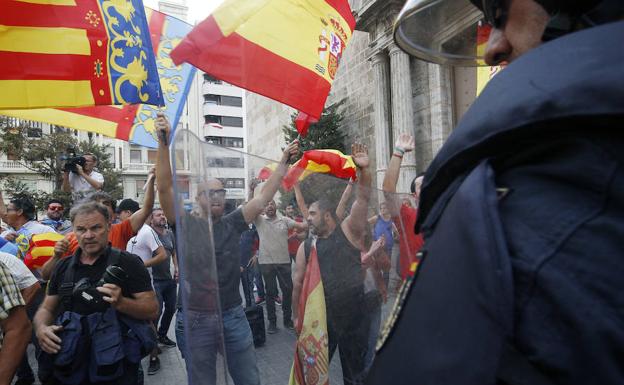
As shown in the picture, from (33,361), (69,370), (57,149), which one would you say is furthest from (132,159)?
(69,370)

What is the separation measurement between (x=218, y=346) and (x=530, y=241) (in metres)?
1.21

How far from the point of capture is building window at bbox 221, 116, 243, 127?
56.7m

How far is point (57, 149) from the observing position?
23.3 metres

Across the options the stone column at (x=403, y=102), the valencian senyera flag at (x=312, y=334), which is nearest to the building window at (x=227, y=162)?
the valencian senyera flag at (x=312, y=334)

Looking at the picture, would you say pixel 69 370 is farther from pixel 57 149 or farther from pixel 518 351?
pixel 57 149

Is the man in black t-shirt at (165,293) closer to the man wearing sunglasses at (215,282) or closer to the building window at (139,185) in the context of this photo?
the man wearing sunglasses at (215,282)

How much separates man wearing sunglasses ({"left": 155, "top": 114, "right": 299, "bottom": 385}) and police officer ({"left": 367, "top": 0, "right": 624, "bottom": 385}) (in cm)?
91

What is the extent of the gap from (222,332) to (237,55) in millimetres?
2183

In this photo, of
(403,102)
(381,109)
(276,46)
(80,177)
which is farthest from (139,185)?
(276,46)

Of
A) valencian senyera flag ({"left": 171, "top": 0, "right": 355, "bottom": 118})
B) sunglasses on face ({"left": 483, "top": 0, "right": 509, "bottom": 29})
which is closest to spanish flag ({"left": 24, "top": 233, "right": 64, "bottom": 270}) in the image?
valencian senyera flag ({"left": 171, "top": 0, "right": 355, "bottom": 118})

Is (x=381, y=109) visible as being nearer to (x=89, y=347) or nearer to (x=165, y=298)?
(x=165, y=298)

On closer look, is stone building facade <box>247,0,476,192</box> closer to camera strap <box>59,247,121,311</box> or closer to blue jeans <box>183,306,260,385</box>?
camera strap <box>59,247,121,311</box>

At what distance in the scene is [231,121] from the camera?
188 feet

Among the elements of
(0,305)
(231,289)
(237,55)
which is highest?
(237,55)
